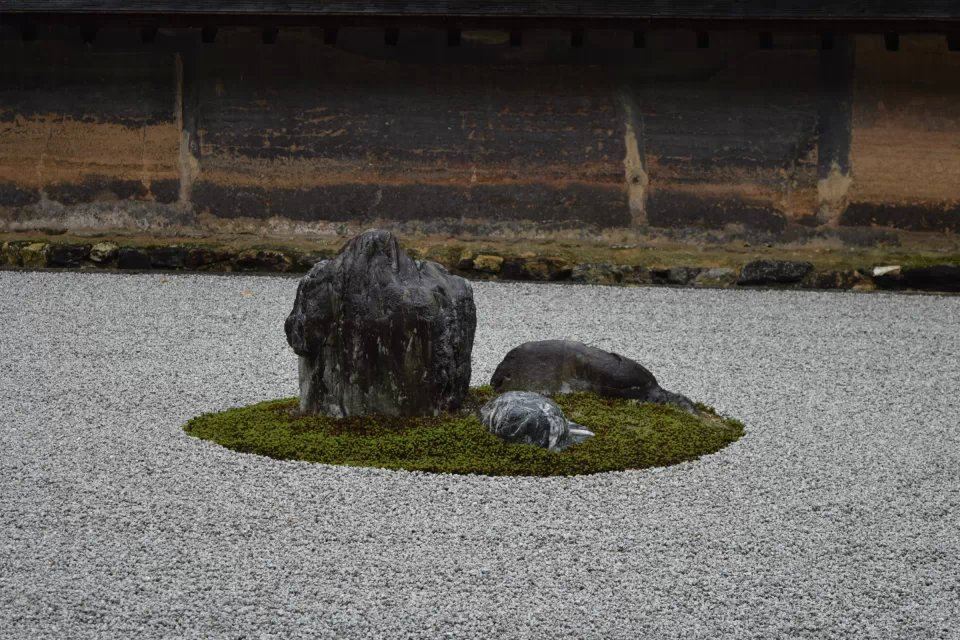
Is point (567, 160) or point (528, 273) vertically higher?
point (567, 160)

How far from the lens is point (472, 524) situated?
522 centimetres

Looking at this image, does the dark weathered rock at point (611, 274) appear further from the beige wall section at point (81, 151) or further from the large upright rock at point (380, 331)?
the large upright rock at point (380, 331)

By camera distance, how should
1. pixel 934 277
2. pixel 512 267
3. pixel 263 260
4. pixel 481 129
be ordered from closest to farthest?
pixel 934 277 → pixel 512 267 → pixel 263 260 → pixel 481 129

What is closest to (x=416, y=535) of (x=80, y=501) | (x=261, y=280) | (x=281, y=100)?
(x=80, y=501)

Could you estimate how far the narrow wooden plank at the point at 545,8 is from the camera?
12891 millimetres

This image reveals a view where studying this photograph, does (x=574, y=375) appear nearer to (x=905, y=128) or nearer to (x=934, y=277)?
(x=934, y=277)

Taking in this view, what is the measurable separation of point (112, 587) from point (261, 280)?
28.6 feet

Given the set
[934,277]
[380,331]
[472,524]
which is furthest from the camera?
[934,277]

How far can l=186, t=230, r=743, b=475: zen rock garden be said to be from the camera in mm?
6273

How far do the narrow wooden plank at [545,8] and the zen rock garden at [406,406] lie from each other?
22.4 ft

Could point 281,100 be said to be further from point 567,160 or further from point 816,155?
point 816,155

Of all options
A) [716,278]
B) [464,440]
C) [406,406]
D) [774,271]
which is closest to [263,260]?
[716,278]

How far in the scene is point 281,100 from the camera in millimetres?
13789

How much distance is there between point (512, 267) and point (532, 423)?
7143 millimetres
